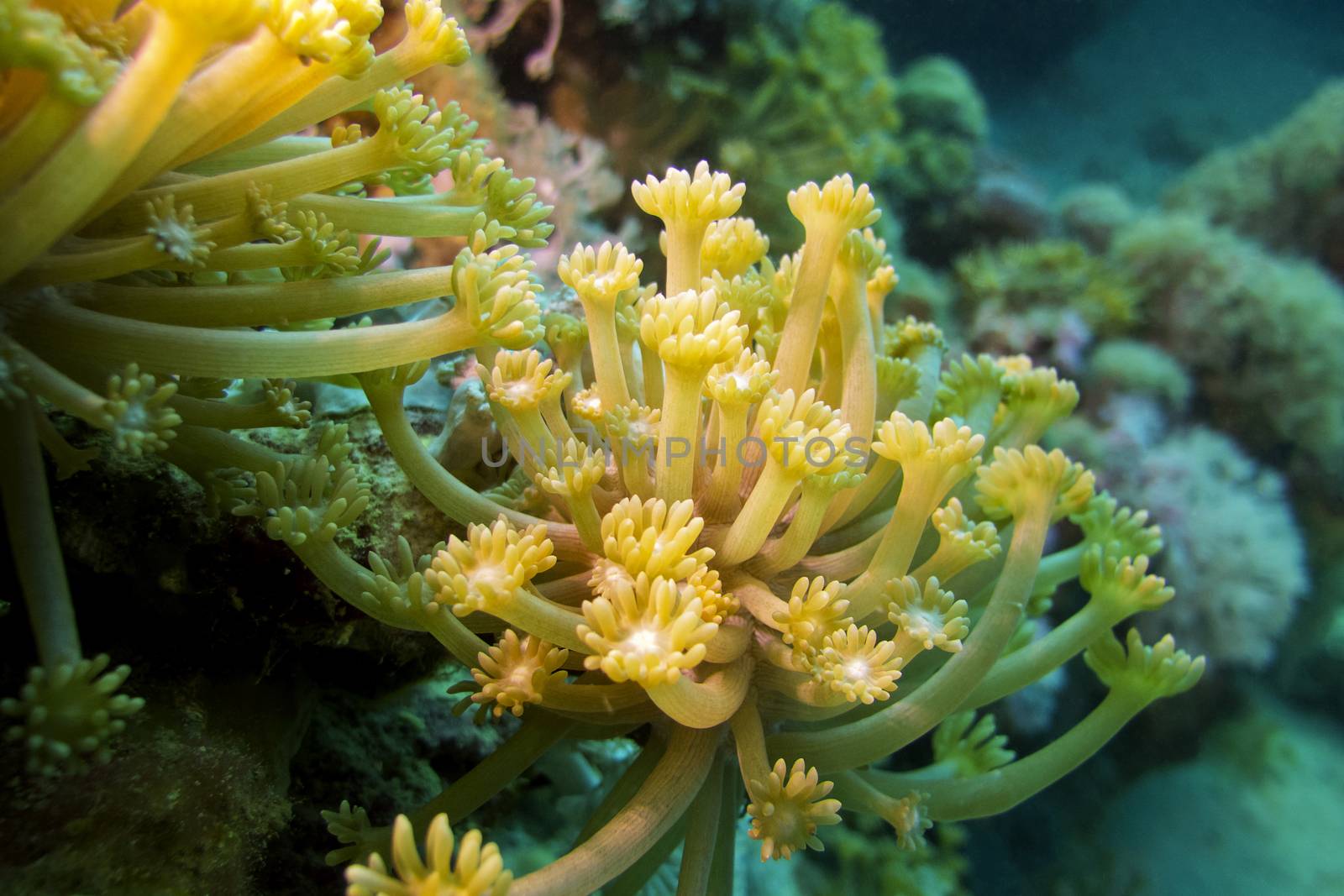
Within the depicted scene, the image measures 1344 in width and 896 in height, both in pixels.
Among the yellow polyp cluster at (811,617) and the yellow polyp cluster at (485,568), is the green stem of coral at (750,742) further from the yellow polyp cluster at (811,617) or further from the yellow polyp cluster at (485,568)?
the yellow polyp cluster at (485,568)

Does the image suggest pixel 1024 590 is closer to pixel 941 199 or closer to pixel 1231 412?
pixel 1231 412

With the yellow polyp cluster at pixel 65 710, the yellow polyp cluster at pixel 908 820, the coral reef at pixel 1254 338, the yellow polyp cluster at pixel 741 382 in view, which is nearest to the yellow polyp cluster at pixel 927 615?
the yellow polyp cluster at pixel 908 820

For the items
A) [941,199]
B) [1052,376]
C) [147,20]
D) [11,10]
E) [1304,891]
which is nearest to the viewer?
[11,10]

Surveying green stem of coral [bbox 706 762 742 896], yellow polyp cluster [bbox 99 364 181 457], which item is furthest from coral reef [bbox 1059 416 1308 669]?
yellow polyp cluster [bbox 99 364 181 457]

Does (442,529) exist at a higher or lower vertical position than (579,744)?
higher

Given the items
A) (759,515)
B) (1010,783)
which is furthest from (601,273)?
(1010,783)

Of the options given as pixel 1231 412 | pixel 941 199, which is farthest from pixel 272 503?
pixel 941 199

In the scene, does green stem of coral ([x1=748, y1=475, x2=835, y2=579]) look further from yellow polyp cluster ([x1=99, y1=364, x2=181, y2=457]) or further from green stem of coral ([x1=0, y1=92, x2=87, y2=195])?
green stem of coral ([x1=0, y1=92, x2=87, y2=195])
